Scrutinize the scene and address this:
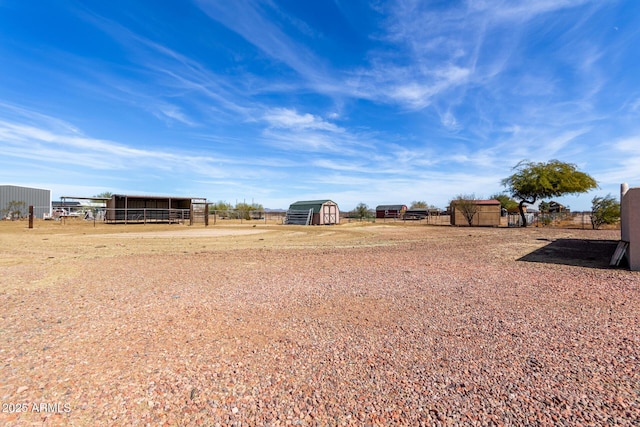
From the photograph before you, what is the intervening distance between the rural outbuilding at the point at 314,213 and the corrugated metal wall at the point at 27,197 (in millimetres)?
34772

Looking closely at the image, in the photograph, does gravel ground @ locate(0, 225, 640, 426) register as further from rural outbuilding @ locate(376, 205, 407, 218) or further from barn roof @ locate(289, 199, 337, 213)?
rural outbuilding @ locate(376, 205, 407, 218)

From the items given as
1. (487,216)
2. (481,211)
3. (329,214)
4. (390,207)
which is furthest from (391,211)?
(487,216)

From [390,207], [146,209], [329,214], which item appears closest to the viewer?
[146,209]

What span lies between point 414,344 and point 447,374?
0.77m

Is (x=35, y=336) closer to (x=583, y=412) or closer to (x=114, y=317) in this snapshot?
(x=114, y=317)

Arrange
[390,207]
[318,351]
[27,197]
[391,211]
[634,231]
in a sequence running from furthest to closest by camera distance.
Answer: [390,207] < [391,211] < [27,197] < [634,231] < [318,351]

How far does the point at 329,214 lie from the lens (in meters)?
43.9

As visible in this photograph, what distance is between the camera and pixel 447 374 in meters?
3.38

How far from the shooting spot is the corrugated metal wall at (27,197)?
46031mm

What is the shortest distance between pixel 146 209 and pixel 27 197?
2799 cm

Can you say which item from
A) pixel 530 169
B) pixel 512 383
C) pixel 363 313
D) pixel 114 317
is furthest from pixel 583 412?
pixel 530 169

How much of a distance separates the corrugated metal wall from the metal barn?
1690 centimetres

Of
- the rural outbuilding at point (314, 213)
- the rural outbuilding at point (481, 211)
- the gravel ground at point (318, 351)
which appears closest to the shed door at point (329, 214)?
the rural outbuilding at point (314, 213)

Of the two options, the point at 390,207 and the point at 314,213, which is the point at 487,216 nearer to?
the point at 314,213
